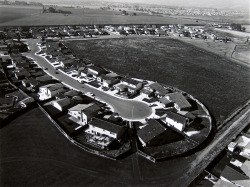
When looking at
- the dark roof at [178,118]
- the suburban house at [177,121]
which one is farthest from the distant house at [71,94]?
the dark roof at [178,118]

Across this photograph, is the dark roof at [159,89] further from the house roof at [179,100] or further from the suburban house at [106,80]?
the suburban house at [106,80]

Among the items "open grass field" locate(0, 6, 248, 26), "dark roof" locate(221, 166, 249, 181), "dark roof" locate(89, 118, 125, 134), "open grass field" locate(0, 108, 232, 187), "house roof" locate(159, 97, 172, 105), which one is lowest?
"open grass field" locate(0, 108, 232, 187)

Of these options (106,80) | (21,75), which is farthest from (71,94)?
(21,75)

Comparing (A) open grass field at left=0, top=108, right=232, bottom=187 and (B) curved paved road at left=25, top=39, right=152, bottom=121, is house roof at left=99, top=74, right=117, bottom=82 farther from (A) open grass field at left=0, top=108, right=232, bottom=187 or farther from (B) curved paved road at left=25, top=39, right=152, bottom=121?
(A) open grass field at left=0, top=108, right=232, bottom=187

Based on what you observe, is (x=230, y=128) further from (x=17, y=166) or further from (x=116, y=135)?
(x=17, y=166)

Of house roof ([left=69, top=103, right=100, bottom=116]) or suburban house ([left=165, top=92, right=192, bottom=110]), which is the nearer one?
house roof ([left=69, top=103, right=100, bottom=116])

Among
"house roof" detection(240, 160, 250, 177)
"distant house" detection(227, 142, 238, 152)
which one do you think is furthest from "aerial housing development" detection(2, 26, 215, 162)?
"house roof" detection(240, 160, 250, 177)
